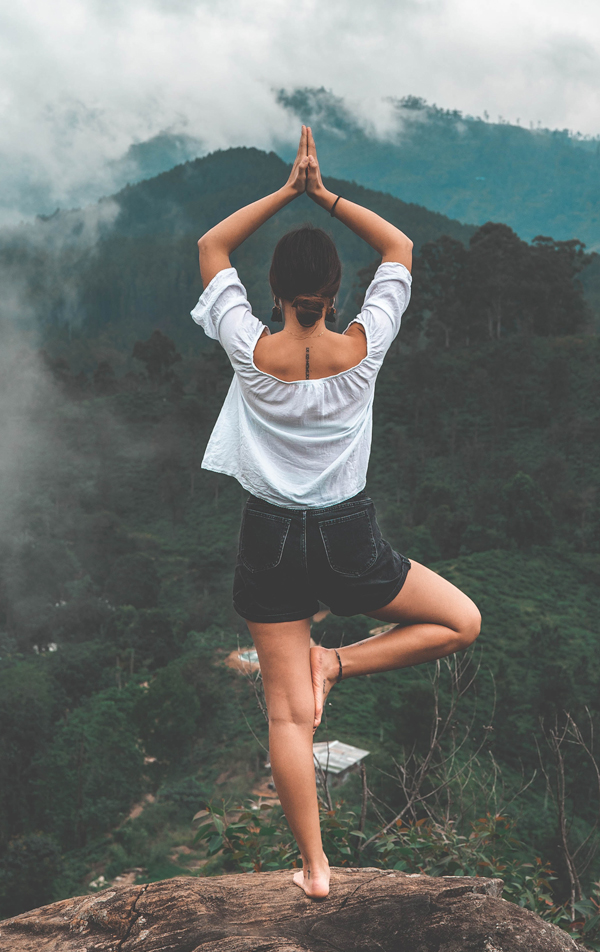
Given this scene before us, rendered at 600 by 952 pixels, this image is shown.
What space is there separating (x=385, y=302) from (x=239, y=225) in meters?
0.44

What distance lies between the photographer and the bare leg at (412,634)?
200cm

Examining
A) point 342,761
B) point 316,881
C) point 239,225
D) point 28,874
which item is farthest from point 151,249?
point 316,881

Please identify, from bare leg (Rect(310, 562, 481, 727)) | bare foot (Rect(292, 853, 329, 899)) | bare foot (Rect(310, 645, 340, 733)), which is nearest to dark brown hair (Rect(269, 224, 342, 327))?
bare leg (Rect(310, 562, 481, 727))

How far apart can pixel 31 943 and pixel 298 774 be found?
3.18 feet

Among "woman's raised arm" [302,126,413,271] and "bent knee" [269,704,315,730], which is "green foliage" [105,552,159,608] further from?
"woman's raised arm" [302,126,413,271]

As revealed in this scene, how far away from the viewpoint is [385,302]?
196 centimetres

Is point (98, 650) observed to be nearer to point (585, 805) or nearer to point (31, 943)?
point (585, 805)

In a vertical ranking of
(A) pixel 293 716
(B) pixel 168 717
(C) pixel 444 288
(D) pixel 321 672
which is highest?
(C) pixel 444 288

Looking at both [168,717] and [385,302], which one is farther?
[168,717]

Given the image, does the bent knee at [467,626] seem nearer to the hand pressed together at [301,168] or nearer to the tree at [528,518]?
the hand pressed together at [301,168]

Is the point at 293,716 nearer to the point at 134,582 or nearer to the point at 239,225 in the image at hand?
the point at 239,225

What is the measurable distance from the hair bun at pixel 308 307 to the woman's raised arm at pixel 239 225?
24cm

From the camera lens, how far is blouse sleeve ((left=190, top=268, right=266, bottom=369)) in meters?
1.85

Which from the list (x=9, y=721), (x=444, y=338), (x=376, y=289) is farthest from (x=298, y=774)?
(x=444, y=338)
